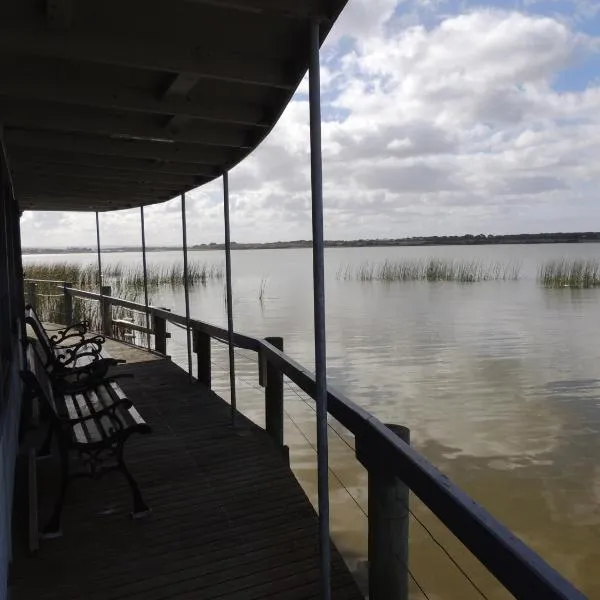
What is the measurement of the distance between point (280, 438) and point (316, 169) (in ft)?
9.52

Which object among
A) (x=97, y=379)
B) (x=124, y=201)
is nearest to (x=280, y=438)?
(x=97, y=379)

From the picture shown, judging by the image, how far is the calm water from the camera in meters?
4.68

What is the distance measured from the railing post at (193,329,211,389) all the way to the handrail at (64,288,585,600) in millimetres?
3634

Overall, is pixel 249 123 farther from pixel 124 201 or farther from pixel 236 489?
pixel 124 201

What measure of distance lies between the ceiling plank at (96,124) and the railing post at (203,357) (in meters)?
3.08

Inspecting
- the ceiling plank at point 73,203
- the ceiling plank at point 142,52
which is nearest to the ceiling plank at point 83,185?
the ceiling plank at point 73,203

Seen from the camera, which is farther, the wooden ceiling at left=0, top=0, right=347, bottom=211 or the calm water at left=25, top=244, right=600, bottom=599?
the calm water at left=25, top=244, right=600, bottom=599

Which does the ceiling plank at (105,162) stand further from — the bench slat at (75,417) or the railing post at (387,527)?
the railing post at (387,527)

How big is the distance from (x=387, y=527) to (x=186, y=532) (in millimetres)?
1250

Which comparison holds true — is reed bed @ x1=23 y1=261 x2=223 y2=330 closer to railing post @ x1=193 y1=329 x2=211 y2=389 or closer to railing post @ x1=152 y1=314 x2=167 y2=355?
railing post @ x1=152 y1=314 x2=167 y2=355

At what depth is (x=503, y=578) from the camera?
4.79 ft

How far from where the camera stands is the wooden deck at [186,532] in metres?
2.66

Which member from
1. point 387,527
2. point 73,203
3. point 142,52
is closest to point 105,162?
point 142,52

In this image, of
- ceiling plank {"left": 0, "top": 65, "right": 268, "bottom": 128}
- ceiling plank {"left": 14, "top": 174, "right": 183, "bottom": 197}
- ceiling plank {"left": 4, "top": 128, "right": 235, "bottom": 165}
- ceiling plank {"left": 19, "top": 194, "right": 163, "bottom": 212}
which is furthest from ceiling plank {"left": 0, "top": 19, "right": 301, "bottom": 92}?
ceiling plank {"left": 19, "top": 194, "right": 163, "bottom": 212}
